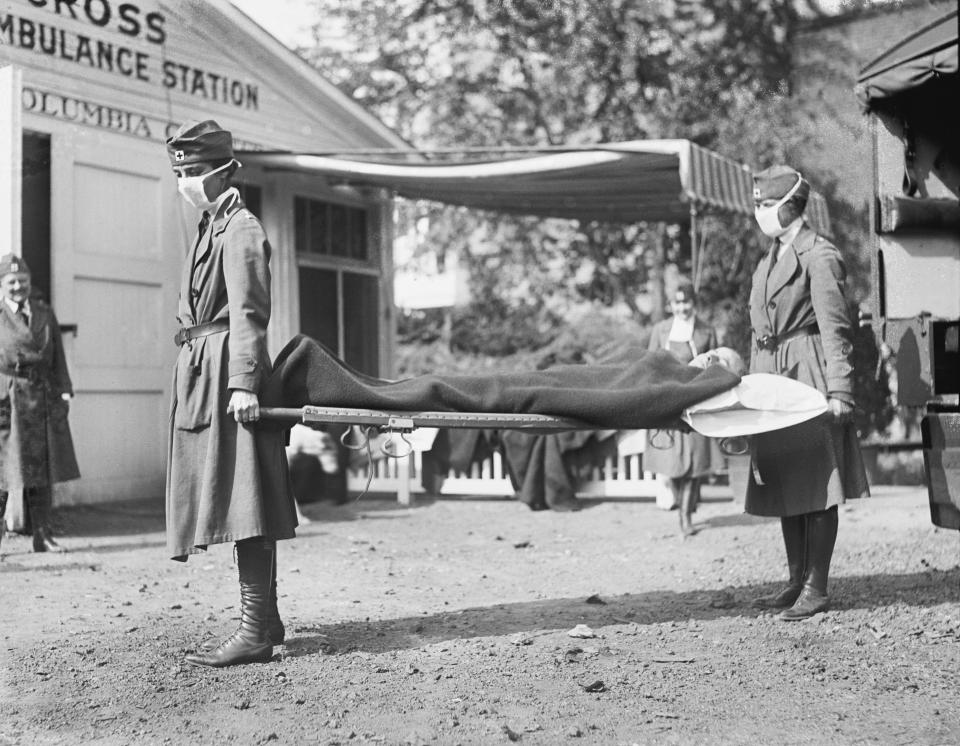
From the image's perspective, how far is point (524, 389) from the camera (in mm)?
4480

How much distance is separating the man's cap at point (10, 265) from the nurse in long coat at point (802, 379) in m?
4.52

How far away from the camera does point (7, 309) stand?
6980 mm

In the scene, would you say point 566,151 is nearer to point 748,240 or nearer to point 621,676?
point 621,676

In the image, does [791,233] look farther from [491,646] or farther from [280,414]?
[280,414]

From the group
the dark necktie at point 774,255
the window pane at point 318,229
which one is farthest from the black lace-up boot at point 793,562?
the window pane at point 318,229

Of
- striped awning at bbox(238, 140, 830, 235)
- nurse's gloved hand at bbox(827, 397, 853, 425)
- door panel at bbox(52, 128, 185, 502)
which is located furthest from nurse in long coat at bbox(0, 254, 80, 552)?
nurse's gloved hand at bbox(827, 397, 853, 425)

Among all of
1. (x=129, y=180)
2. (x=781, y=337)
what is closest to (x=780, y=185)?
(x=781, y=337)

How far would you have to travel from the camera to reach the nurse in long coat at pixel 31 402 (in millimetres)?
6965

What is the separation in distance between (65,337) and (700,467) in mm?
5010

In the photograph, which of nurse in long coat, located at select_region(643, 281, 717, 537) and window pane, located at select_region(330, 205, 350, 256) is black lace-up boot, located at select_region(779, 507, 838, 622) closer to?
nurse in long coat, located at select_region(643, 281, 717, 537)

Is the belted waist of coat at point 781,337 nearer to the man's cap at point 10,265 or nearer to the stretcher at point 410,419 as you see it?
the stretcher at point 410,419

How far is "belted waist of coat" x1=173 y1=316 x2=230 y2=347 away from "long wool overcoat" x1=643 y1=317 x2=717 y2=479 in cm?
431

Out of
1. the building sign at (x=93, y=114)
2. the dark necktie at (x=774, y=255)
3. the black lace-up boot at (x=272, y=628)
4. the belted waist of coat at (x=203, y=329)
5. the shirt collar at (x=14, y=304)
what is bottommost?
the black lace-up boot at (x=272, y=628)

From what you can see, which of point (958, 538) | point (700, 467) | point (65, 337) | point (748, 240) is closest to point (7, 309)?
point (65, 337)
